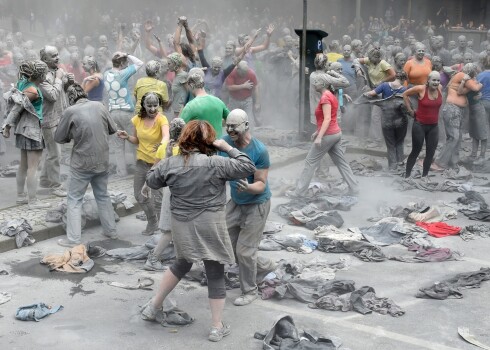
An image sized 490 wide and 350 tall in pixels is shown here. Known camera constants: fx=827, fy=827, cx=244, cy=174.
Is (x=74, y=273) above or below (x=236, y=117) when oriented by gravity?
below

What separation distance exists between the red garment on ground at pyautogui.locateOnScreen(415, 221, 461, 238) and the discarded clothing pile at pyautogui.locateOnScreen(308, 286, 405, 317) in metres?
2.23

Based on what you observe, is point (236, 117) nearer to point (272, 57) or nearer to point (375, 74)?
point (375, 74)

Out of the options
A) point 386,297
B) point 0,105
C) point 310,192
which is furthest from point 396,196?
point 0,105

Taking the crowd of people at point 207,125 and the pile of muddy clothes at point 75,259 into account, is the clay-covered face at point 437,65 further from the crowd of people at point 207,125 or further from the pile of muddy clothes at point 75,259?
the pile of muddy clothes at point 75,259

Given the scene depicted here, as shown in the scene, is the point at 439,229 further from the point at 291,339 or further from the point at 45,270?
the point at 45,270

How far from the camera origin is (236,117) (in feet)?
20.8

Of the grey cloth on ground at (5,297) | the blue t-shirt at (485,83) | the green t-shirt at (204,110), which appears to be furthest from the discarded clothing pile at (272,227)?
the blue t-shirt at (485,83)

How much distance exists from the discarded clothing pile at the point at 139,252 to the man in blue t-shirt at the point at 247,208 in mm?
1133

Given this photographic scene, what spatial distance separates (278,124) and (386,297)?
874cm

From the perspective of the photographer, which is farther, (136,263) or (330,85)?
(330,85)

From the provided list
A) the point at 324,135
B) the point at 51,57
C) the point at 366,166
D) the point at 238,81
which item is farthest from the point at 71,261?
the point at 238,81

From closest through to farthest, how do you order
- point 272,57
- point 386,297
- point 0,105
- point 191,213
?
point 191,213, point 386,297, point 0,105, point 272,57

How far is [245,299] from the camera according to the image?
263 inches

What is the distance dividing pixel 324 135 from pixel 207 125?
434cm
